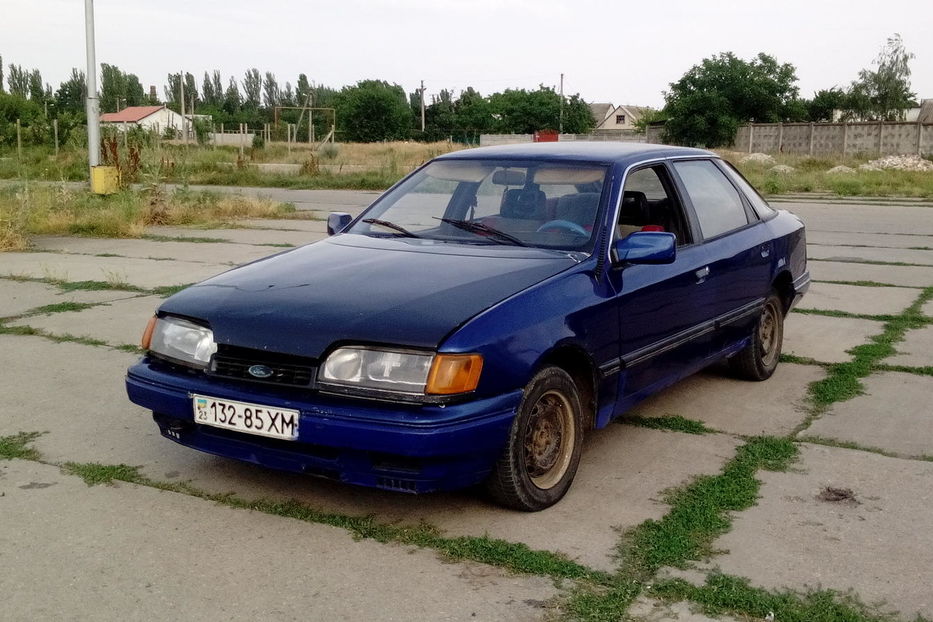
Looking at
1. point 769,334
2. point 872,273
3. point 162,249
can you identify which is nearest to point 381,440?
point 769,334

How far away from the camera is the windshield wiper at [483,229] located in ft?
15.8

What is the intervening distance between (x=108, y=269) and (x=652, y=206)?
7.25 metres

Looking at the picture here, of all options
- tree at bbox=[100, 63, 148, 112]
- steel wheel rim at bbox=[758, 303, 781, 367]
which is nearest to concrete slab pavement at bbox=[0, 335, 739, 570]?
steel wheel rim at bbox=[758, 303, 781, 367]

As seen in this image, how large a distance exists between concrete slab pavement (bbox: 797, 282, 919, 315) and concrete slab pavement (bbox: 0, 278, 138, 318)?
6.21 m

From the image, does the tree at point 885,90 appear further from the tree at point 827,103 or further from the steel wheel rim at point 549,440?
the steel wheel rim at point 549,440

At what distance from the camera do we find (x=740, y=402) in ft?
19.3

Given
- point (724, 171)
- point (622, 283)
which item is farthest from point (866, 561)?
point (724, 171)

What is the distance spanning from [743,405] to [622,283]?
165cm

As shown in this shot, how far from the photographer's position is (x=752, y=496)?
4.27 metres

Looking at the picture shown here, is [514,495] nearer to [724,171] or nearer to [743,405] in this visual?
[743,405]

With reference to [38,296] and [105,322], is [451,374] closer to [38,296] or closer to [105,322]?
[105,322]

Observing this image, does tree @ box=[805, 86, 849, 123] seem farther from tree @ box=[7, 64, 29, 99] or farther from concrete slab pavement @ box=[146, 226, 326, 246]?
tree @ box=[7, 64, 29, 99]

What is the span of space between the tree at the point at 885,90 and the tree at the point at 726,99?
13608 mm

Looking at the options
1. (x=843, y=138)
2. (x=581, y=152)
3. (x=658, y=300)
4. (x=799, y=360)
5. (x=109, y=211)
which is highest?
(x=843, y=138)
